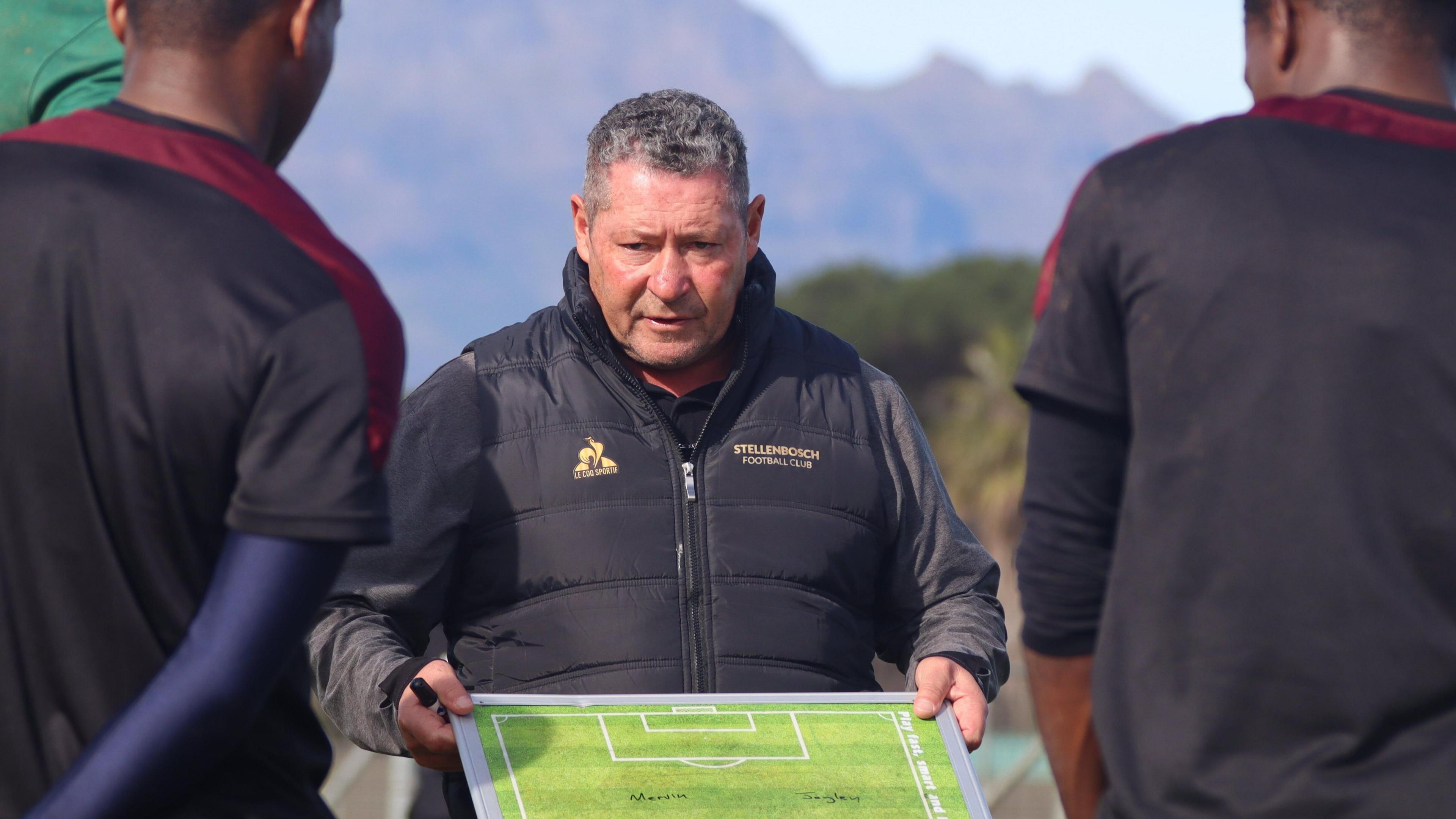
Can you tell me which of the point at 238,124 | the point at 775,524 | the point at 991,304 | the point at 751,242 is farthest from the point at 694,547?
the point at 991,304

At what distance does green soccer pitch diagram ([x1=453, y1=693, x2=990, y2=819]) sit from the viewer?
2805 millimetres

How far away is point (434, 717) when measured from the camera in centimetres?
300

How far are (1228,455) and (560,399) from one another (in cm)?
197

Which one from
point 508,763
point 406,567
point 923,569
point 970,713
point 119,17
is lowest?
point 970,713

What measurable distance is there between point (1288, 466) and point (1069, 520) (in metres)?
0.35

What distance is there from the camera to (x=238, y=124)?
2170 mm

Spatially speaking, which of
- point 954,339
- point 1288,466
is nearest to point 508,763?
point 1288,466

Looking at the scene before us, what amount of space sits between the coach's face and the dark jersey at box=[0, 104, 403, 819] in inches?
65.6

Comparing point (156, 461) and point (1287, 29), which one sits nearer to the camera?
point (156, 461)

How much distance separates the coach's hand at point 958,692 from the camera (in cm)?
327

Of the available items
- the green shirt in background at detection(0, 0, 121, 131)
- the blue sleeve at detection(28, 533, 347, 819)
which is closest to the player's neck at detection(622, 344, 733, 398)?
the green shirt in background at detection(0, 0, 121, 131)

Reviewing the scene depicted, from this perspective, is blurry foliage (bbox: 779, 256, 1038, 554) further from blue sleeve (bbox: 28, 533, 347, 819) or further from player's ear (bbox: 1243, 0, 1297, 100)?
blue sleeve (bbox: 28, 533, 347, 819)

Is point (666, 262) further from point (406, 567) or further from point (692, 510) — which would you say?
point (406, 567)

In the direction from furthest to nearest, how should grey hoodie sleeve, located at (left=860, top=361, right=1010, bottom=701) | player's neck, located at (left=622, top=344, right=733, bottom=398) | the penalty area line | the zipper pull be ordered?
player's neck, located at (left=622, top=344, right=733, bottom=398) < grey hoodie sleeve, located at (left=860, top=361, right=1010, bottom=701) < the zipper pull < the penalty area line
